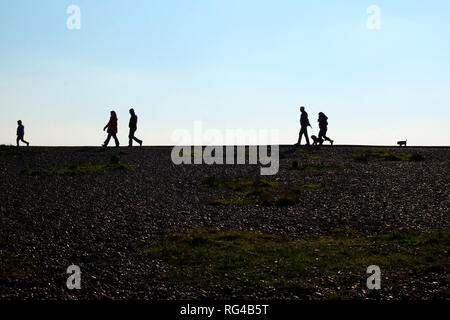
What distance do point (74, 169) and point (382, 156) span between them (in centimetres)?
1876

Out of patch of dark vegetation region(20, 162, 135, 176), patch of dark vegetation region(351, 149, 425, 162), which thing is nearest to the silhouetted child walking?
patch of dark vegetation region(20, 162, 135, 176)

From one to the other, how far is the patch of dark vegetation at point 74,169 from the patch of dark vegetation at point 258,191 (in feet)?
21.2

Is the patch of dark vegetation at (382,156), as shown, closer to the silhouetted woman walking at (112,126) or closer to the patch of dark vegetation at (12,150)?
the silhouetted woman walking at (112,126)

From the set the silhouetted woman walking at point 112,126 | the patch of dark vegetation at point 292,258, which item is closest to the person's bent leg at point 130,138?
the silhouetted woman walking at point 112,126

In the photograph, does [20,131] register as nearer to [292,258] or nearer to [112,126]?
[112,126]

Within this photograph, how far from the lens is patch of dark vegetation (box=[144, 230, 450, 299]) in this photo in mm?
16188

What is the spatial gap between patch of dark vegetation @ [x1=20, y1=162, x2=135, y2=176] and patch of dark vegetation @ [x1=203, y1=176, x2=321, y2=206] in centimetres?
645

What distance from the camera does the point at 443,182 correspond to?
30859 mm

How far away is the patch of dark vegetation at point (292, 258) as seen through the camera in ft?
53.1

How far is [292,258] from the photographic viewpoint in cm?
1795

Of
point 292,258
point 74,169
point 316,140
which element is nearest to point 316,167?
point 316,140
